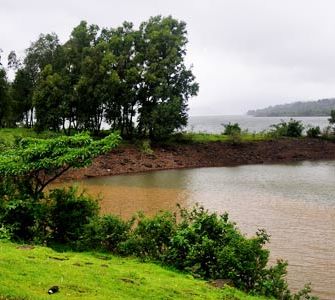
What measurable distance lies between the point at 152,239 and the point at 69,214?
3.05 meters

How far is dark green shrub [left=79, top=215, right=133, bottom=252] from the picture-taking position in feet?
46.8

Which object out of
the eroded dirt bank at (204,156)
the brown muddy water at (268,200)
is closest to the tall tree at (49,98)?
the eroded dirt bank at (204,156)

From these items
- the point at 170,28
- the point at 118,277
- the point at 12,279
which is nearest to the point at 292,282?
the point at 118,277

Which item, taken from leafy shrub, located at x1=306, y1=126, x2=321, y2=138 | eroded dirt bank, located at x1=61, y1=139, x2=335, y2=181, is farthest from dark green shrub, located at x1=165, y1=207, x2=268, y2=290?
leafy shrub, located at x1=306, y1=126, x2=321, y2=138

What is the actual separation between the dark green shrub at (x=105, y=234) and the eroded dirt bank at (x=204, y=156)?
2430cm

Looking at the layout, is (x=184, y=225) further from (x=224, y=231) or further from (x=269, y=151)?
(x=269, y=151)

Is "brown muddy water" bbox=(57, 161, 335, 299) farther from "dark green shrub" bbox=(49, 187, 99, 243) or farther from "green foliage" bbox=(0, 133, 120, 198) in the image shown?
"green foliage" bbox=(0, 133, 120, 198)

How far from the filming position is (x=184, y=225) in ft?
45.6

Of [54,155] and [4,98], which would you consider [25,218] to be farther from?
[4,98]

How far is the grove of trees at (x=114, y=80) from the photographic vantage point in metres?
46.5

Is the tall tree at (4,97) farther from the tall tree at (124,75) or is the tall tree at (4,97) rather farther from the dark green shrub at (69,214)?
the dark green shrub at (69,214)

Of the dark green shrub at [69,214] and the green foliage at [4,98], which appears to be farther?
the green foliage at [4,98]

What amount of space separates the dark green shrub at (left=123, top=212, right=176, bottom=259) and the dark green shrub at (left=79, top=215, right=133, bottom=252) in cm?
60

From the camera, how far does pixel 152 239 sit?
13742 millimetres
